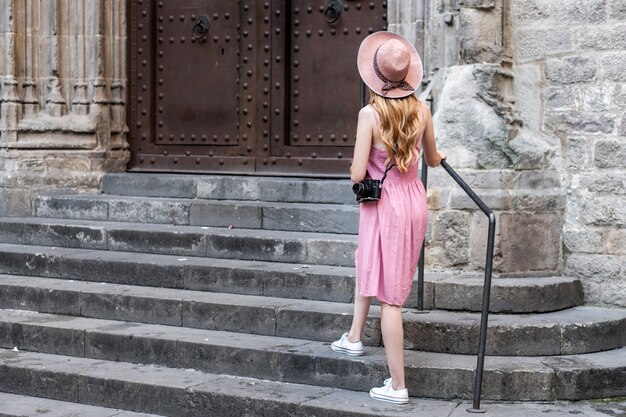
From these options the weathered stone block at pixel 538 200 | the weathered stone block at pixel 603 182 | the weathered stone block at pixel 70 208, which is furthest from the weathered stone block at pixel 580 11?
the weathered stone block at pixel 70 208

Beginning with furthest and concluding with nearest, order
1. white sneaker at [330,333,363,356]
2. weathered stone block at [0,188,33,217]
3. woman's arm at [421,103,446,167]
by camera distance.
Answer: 1. weathered stone block at [0,188,33,217]
2. white sneaker at [330,333,363,356]
3. woman's arm at [421,103,446,167]

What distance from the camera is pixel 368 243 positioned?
20.6ft

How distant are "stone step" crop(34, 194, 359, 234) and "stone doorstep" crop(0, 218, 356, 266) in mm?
104

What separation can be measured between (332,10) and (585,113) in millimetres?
2512

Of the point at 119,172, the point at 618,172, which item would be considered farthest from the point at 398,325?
the point at 119,172

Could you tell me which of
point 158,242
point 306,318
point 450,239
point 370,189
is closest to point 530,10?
point 450,239

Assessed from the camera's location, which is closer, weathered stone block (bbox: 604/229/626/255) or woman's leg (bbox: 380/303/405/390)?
woman's leg (bbox: 380/303/405/390)

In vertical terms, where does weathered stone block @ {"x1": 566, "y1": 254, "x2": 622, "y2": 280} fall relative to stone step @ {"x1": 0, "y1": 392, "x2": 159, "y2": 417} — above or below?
above

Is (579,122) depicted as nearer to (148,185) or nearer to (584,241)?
(584,241)

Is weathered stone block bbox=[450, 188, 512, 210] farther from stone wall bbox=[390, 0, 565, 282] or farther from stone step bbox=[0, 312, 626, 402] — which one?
stone step bbox=[0, 312, 626, 402]

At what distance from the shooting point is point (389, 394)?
20.4 ft

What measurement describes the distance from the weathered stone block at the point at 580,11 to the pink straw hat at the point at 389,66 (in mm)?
1805

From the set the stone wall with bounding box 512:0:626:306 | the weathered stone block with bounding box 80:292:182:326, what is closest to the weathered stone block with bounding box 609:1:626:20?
the stone wall with bounding box 512:0:626:306

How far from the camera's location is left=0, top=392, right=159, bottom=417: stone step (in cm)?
675
